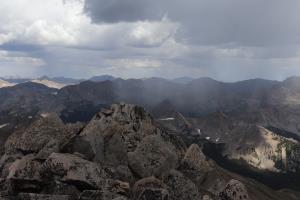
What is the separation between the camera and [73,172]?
3334 cm

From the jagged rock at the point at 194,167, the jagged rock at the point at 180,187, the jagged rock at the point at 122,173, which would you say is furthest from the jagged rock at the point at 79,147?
the jagged rock at the point at 194,167

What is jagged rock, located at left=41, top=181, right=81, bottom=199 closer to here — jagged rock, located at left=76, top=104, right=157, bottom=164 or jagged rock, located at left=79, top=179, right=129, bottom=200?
jagged rock, located at left=79, top=179, right=129, bottom=200

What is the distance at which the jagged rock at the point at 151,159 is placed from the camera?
44.0m

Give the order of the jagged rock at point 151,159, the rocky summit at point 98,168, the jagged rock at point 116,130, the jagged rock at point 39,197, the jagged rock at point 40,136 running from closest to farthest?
the jagged rock at point 39,197 < the rocky summit at point 98,168 < the jagged rock at point 151,159 < the jagged rock at point 40,136 < the jagged rock at point 116,130

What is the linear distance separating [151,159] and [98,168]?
1055 cm

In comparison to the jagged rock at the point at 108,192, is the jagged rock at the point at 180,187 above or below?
below

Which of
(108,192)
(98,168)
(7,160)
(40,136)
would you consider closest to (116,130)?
(40,136)

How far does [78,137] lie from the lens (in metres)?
42.3

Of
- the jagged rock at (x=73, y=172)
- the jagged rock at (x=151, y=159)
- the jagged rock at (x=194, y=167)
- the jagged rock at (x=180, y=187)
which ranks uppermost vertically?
the jagged rock at (x=73, y=172)

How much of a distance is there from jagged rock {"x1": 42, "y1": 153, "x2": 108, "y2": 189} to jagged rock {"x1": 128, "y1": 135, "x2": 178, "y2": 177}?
9940 millimetres

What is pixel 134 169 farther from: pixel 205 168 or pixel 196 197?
pixel 205 168

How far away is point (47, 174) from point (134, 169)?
1186 cm

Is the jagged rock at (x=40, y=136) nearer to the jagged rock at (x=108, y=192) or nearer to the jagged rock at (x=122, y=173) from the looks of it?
the jagged rock at (x=122, y=173)

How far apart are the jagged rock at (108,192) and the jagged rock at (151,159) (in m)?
8.44
